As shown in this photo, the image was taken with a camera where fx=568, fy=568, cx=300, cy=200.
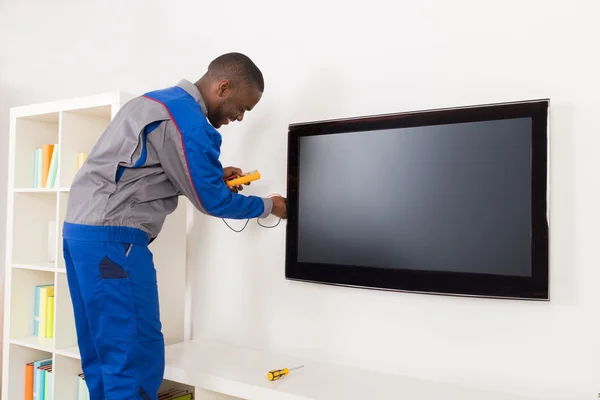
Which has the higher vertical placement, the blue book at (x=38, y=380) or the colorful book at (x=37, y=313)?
the colorful book at (x=37, y=313)

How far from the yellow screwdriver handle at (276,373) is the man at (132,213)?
0.37 m

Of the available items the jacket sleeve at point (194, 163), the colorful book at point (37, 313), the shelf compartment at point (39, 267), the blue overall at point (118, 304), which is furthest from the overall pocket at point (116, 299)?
the colorful book at point (37, 313)

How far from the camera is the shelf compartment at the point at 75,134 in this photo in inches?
101

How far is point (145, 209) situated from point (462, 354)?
1.16 m

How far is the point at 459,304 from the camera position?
189cm

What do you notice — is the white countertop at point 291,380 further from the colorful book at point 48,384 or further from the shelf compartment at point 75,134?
the shelf compartment at point 75,134

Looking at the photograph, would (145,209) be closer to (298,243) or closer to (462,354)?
(298,243)

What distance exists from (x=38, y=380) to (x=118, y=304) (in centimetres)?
122

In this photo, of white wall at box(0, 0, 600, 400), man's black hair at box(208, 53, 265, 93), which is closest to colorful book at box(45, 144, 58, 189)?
white wall at box(0, 0, 600, 400)

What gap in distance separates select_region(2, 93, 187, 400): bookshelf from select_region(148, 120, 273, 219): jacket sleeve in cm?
67

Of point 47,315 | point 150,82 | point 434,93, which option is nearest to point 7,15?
point 150,82

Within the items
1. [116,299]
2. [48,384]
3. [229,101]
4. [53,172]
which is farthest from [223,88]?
[48,384]

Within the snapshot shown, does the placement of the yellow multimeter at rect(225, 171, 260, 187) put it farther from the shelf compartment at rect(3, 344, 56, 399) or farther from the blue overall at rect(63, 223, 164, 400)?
A: the shelf compartment at rect(3, 344, 56, 399)

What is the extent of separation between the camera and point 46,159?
2740 millimetres
